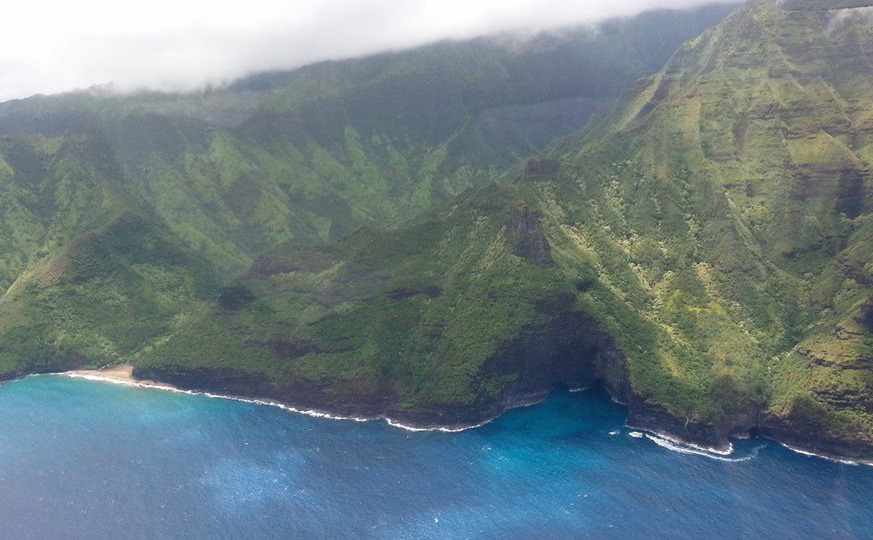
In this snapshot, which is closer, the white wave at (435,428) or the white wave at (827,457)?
the white wave at (827,457)

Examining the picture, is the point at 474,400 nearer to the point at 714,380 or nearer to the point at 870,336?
the point at 714,380

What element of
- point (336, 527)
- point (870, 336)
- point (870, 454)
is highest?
point (870, 336)

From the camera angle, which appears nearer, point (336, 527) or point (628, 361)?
point (336, 527)

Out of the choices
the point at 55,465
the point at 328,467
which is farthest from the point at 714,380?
the point at 55,465

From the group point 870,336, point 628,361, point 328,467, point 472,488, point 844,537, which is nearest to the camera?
point 844,537

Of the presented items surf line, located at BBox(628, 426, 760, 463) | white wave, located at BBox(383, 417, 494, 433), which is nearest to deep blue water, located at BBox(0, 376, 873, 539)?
surf line, located at BBox(628, 426, 760, 463)

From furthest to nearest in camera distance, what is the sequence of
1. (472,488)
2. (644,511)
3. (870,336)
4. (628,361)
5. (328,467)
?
(628,361), (870,336), (328,467), (472,488), (644,511)

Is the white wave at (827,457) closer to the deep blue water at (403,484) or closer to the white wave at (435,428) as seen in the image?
the deep blue water at (403,484)

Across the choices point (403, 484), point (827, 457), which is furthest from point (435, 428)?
point (827, 457)

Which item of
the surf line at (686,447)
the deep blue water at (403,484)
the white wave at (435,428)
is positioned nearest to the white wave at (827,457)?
the deep blue water at (403,484)
